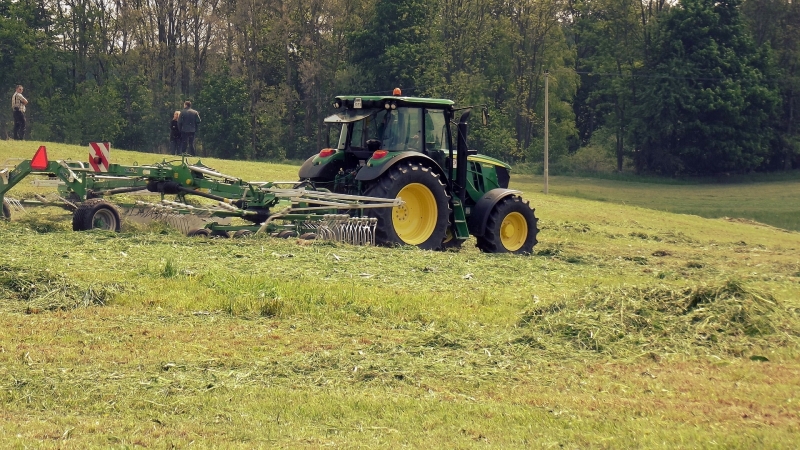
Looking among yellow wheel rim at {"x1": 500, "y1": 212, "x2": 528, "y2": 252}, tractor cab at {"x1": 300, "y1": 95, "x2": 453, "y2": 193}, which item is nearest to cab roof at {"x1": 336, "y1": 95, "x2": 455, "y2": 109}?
tractor cab at {"x1": 300, "y1": 95, "x2": 453, "y2": 193}

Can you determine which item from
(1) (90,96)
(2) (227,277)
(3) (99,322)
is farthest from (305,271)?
(1) (90,96)

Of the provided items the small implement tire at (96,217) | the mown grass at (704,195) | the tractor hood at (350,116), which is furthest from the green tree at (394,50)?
the small implement tire at (96,217)

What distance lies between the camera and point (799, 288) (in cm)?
1327

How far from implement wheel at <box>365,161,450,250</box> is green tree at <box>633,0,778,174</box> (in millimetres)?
41825

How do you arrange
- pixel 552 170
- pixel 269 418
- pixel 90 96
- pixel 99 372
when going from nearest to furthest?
pixel 269 418, pixel 99 372, pixel 90 96, pixel 552 170

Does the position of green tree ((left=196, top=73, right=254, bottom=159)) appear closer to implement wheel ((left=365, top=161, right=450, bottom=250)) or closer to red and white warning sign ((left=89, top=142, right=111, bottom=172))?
red and white warning sign ((left=89, top=142, right=111, bottom=172))

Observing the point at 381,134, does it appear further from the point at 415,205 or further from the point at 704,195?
the point at 704,195

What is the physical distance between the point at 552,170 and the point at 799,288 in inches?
1779

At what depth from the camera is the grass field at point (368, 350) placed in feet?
20.0

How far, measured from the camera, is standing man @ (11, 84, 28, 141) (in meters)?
28.9

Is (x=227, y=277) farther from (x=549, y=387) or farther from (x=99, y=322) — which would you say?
(x=549, y=387)

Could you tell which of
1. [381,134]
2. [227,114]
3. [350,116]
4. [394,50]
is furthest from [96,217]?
[227,114]

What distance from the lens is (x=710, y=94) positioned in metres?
54.0

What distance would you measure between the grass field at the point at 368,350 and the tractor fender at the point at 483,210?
221cm
